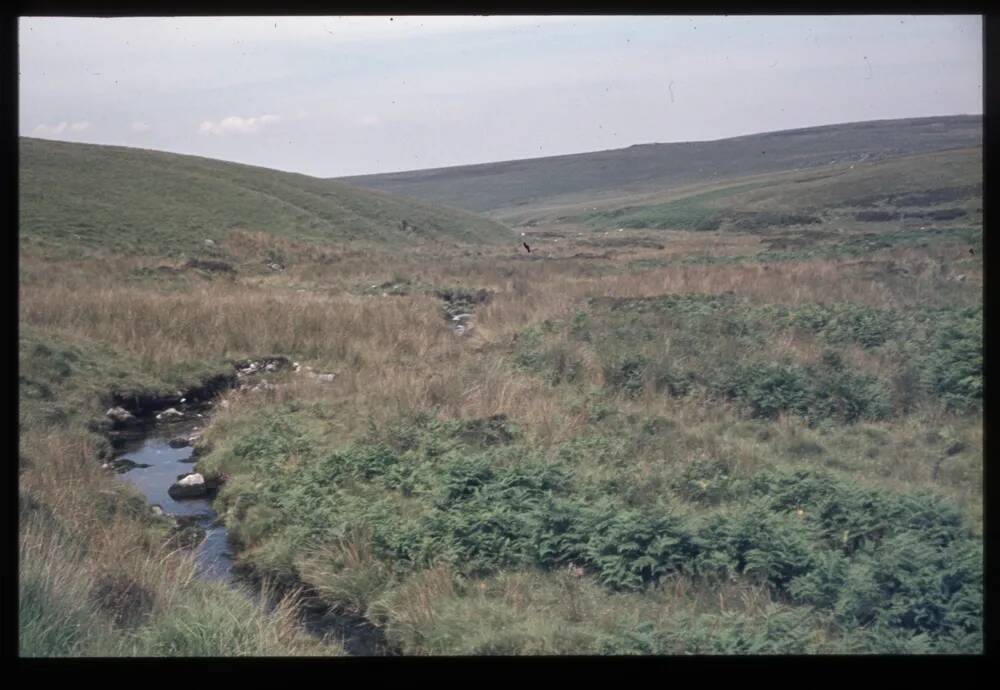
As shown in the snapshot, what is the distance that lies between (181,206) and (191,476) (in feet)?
124

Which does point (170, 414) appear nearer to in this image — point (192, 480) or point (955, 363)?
point (192, 480)

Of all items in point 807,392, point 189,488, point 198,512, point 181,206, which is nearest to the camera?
point 198,512

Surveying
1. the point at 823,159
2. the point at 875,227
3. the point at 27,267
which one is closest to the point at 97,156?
the point at 27,267

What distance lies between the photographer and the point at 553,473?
8.18 meters

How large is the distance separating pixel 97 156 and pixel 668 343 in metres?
46.6

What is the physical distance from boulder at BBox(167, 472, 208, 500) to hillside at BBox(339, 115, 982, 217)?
2807 inches

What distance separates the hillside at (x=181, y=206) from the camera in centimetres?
3722

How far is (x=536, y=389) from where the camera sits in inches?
459

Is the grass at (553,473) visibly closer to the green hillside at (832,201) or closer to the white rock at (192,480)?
the white rock at (192,480)

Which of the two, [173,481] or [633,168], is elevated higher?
[633,168]

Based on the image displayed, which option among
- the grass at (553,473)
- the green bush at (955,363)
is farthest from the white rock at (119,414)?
the green bush at (955,363)

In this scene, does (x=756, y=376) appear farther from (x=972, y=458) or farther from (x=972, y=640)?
(x=972, y=640)

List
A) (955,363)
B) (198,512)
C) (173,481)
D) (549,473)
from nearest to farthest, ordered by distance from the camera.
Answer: (549,473) → (198,512) → (173,481) → (955,363)

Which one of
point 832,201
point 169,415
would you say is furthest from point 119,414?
point 832,201
